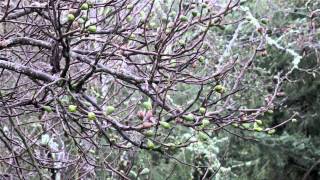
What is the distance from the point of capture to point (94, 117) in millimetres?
2387

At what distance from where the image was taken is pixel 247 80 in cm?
759

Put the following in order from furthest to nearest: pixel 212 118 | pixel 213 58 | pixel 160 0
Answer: pixel 213 58 < pixel 160 0 < pixel 212 118

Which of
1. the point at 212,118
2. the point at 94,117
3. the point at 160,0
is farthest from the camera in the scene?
the point at 160,0

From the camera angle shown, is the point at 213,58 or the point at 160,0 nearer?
the point at 160,0

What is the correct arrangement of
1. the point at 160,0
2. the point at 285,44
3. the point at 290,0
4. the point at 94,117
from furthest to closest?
1. the point at 290,0
2. the point at 285,44
3. the point at 160,0
4. the point at 94,117

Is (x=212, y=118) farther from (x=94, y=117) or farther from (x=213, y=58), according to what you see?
(x=213, y=58)

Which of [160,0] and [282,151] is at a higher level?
[160,0]

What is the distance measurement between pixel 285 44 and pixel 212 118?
Result: 5.39 metres

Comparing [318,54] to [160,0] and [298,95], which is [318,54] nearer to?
[298,95]

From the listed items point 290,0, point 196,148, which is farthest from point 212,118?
point 290,0

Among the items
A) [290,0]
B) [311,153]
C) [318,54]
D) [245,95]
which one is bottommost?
[311,153]

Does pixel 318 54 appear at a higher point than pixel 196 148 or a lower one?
higher

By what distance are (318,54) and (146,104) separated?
20.0ft

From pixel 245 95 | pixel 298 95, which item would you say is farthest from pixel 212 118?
pixel 298 95
